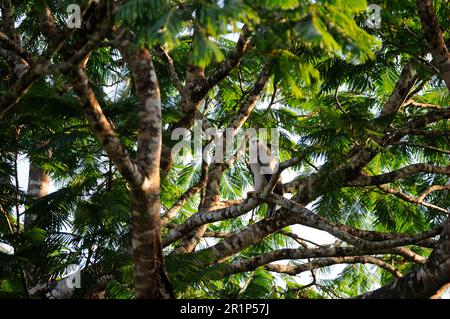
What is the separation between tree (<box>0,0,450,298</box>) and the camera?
3586 millimetres

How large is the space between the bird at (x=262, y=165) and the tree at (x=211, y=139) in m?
0.21

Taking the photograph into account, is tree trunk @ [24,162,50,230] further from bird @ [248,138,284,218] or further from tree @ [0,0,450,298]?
bird @ [248,138,284,218]

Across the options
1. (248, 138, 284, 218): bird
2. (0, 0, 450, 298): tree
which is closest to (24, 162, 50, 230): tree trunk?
(0, 0, 450, 298): tree

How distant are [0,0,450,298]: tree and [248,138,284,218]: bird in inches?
8.2

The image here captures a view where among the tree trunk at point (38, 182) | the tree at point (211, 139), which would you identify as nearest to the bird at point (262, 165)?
the tree at point (211, 139)

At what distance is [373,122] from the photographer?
512 cm

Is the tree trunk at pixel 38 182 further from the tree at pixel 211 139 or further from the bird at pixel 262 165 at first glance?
the bird at pixel 262 165

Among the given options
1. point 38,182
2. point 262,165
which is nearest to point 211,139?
point 262,165

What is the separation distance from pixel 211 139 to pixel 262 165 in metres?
0.62

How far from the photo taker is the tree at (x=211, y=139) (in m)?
3.59

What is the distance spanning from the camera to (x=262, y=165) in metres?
7.11

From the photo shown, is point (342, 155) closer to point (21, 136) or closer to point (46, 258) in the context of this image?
point (46, 258)

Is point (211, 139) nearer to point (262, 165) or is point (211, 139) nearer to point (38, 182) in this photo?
point (262, 165)

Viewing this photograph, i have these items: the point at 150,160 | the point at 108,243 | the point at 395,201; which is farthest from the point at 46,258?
the point at 395,201
